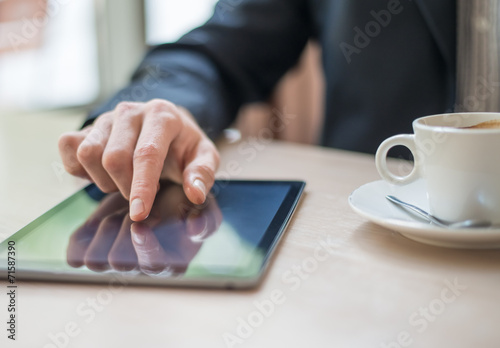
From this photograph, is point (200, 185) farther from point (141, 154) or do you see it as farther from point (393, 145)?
point (393, 145)

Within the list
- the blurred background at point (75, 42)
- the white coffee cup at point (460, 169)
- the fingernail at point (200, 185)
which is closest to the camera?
the white coffee cup at point (460, 169)

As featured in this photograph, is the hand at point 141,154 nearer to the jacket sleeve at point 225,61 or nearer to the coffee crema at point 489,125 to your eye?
the jacket sleeve at point 225,61

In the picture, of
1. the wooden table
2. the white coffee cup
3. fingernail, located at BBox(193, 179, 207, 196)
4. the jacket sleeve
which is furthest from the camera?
the jacket sleeve

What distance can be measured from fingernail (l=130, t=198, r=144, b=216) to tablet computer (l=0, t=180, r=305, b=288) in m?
0.01

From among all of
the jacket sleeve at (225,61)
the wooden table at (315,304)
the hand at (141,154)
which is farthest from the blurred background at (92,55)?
the wooden table at (315,304)

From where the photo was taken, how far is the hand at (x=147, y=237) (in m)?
0.39

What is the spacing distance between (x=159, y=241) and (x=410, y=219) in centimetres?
22

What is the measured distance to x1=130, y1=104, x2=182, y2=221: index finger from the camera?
0.49 m

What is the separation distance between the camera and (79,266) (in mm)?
394

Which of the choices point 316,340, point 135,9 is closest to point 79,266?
point 316,340

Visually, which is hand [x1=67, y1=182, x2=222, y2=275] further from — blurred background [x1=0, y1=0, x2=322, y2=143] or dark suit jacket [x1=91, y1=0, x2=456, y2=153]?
blurred background [x1=0, y1=0, x2=322, y2=143]

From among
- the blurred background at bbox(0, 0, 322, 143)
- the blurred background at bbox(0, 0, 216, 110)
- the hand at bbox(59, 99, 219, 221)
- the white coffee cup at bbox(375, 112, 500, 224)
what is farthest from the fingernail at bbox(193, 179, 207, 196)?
the blurred background at bbox(0, 0, 216, 110)

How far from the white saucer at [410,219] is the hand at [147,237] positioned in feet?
0.46

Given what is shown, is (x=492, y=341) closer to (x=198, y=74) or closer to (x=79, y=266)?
(x=79, y=266)
